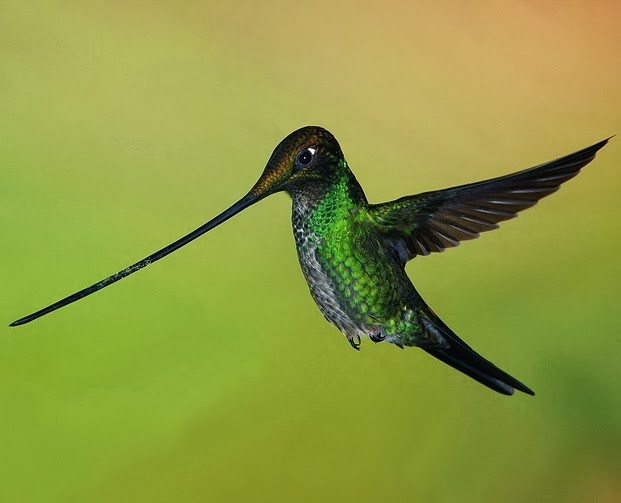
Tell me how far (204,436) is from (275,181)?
0.71 metres

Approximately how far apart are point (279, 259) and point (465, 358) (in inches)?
18.6

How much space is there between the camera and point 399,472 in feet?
4.33

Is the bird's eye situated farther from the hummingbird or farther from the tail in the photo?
the tail

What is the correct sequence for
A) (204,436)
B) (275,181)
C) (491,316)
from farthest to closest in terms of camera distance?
(491,316) < (204,436) < (275,181)

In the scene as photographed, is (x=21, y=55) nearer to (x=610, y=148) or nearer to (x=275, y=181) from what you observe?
(x=275, y=181)

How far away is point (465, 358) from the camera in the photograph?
83cm

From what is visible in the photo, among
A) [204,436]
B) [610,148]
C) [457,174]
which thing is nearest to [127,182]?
[204,436]

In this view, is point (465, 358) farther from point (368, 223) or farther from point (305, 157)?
point (305, 157)

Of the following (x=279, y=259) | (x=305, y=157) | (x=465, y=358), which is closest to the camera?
(x=305, y=157)

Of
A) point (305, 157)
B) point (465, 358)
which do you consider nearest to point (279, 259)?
point (465, 358)

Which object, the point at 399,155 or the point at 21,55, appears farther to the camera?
the point at 399,155

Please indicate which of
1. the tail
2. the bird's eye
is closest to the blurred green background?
the tail

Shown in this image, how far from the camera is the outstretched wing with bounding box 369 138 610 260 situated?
616 millimetres

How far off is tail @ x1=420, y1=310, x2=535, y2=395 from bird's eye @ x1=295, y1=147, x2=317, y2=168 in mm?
241
